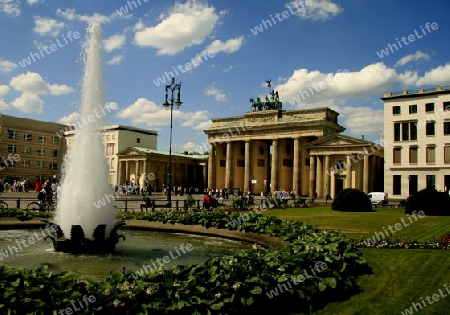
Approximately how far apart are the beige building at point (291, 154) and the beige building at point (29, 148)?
3662 cm

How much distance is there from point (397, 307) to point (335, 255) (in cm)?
217

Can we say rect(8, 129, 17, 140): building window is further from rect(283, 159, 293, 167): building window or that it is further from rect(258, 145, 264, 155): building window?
rect(283, 159, 293, 167): building window

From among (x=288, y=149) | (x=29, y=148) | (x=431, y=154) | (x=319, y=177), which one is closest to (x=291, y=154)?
(x=288, y=149)

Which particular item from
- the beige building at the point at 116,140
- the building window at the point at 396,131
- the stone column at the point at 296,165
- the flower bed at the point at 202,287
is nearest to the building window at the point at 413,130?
the building window at the point at 396,131

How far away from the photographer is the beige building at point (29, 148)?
272 ft

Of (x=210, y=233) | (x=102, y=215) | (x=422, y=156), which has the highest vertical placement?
(x=422, y=156)

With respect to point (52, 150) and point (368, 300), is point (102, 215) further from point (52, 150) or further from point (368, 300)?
point (52, 150)

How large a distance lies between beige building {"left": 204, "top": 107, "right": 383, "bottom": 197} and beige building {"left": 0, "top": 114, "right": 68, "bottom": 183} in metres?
36.6

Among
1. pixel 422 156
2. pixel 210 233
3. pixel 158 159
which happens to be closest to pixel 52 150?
pixel 158 159

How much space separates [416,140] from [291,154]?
31.2 meters

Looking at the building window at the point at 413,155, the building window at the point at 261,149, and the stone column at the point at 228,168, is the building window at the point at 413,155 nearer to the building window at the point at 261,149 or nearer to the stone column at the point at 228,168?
the building window at the point at 261,149

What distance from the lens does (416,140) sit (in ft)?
189

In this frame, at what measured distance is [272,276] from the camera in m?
7.57

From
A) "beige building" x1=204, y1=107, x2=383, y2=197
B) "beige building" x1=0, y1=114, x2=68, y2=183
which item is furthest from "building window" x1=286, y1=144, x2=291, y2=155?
"beige building" x1=0, y1=114, x2=68, y2=183
